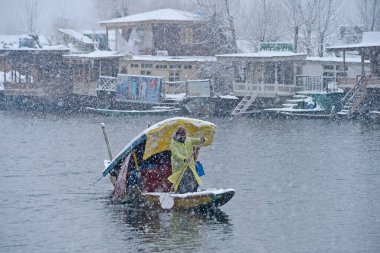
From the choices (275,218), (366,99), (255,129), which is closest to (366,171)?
(275,218)

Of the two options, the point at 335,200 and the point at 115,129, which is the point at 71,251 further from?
the point at 115,129

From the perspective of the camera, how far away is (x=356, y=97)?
146 feet

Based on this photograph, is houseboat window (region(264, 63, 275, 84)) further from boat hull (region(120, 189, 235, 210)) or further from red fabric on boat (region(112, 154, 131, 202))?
boat hull (region(120, 189, 235, 210))

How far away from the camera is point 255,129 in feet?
126

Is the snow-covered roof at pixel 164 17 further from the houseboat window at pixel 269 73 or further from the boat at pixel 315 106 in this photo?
the boat at pixel 315 106

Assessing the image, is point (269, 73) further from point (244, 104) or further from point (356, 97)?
point (356, 97)

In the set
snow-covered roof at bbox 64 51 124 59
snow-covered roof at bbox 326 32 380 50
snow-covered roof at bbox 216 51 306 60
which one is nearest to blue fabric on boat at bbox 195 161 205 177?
snow-covered roof at bbox 326 32 380 50

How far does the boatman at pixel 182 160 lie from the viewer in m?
16.9

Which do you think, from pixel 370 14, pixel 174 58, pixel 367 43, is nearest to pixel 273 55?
pixel 367 43

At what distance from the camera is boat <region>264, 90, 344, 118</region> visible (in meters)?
44.9

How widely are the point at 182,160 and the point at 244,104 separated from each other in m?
31.8

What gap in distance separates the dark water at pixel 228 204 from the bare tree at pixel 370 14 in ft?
113

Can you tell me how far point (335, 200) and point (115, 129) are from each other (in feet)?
66.2

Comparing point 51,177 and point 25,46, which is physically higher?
point 25,46
